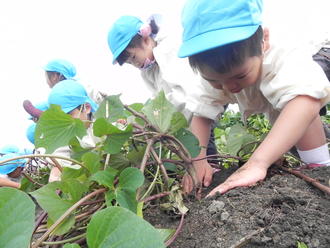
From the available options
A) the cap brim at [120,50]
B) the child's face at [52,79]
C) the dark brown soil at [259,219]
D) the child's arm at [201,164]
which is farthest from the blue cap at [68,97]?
the dark brown soil at [259,219]

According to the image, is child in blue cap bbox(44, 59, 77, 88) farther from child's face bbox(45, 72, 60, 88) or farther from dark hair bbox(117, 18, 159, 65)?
dark hair bbox(117, 18, 159, 65)

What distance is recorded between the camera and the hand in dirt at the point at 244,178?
744mm

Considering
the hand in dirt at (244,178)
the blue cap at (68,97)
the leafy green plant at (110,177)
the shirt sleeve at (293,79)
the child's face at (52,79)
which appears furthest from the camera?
the child's face at (52,79)

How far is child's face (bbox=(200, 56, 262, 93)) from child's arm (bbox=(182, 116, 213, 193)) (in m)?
0.20

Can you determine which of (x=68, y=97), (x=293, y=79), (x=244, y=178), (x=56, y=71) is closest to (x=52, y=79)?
(x=56, y=71)

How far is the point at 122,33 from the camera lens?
6.79ft

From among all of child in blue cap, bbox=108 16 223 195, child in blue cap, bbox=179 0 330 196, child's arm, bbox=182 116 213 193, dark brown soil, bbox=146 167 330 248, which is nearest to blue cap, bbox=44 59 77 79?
child in blue cap, bbox=108 16 223 195

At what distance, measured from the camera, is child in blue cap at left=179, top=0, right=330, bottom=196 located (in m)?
0.87

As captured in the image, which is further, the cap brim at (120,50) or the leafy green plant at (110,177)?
the cap brim at (120,50)

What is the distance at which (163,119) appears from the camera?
0.81m

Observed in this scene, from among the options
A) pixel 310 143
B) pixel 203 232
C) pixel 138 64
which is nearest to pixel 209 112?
pixel 310 143

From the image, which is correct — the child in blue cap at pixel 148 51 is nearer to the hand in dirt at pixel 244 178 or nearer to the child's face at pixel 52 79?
the child's face at pixel 52 79

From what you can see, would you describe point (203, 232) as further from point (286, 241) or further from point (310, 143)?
point (310, 143)

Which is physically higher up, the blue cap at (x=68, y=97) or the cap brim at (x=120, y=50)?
the cap brim at (x=120, y=50)
